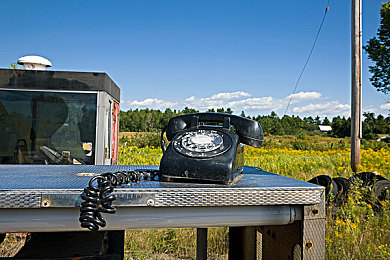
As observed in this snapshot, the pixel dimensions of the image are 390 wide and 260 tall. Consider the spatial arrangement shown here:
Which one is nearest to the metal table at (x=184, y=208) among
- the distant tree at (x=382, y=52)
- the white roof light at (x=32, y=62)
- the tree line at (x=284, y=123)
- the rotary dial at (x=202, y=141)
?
the rotary dial at (x=202, y=141)

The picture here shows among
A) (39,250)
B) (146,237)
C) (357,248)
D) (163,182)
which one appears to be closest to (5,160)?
(146,237)

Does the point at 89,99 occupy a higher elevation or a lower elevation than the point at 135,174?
higher

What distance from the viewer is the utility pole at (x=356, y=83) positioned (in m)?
5.16

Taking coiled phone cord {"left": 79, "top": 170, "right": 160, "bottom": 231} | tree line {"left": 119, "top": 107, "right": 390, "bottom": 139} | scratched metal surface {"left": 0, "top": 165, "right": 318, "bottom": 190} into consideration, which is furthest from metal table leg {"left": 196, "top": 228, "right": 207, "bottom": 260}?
tree line {"left": 119, "top": 107, "right": 390, "bottom": 139}

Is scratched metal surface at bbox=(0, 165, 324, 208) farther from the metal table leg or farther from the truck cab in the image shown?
the truck cab

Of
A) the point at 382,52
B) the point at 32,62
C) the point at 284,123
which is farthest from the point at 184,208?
the point at 284,123

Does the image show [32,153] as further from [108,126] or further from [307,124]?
[307,124]

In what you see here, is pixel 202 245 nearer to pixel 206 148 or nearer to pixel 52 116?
pixel 206 148

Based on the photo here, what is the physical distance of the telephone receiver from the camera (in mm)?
1012

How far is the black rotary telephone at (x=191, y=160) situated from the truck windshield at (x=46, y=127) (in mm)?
2379

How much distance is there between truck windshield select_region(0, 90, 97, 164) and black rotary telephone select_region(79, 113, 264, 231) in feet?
7.81

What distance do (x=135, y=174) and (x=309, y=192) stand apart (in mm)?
529

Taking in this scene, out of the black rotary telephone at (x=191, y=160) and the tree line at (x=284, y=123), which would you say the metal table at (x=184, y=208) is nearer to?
the black rotary telephone at (x=191, y=160)

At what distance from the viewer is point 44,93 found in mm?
3494
